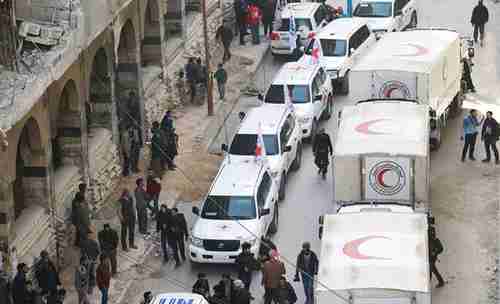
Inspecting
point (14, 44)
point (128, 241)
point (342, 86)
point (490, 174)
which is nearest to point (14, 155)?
point (14, 44)

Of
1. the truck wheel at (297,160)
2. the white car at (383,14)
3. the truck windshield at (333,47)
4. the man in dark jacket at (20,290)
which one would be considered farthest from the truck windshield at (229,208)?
the white car at (383,14)

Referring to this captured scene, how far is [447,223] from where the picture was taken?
34.6m

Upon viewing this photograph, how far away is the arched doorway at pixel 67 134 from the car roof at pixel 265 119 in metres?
4.59

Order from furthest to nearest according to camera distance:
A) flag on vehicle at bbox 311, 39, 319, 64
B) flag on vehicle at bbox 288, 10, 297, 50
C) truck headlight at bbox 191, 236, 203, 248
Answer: flag on vehicle at bbox 288, 10, 297, 50 → flag on vehicle at bbox 311, 39, 319, 64 → truck headlight at bbox 191, 236, 203, 248

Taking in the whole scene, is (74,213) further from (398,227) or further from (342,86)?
(342,86)

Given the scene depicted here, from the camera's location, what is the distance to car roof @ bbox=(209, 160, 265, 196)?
109 ft

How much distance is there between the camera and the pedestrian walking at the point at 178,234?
106ft

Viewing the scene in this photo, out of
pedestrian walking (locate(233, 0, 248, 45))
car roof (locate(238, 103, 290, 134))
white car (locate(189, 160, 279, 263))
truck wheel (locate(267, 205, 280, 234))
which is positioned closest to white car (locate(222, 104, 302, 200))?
car roof (locate(238, 103, 290, 134))

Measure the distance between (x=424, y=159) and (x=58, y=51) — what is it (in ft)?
27.5

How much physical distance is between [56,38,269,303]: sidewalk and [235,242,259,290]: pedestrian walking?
8.73 feet

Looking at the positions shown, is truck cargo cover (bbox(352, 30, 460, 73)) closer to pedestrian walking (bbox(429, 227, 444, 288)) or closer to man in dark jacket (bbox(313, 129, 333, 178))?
man in dark jacket (bbox(313, 129, 333, 178))

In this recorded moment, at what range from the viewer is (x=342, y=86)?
44.6 m

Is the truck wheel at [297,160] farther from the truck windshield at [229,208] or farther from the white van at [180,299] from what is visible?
the white van at [180,299]

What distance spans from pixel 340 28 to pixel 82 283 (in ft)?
61.1
